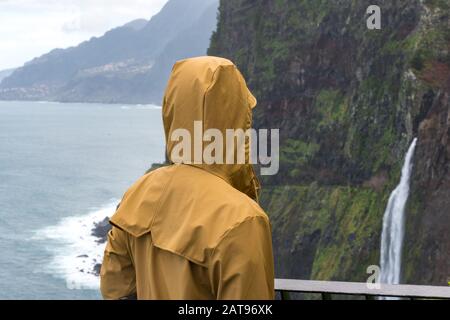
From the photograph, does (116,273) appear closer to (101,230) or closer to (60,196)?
(101,230)

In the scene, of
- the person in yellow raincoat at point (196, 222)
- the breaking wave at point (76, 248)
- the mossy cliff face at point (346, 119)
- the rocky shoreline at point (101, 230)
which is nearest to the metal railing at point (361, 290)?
the person in yellow raincoat at point (196, 222)

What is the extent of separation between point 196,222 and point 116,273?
0.45m

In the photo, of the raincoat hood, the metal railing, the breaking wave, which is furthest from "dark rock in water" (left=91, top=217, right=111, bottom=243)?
the raincoat hood

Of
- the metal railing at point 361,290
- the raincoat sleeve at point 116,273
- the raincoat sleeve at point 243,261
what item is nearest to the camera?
the raincoat sleeve at point 243,261

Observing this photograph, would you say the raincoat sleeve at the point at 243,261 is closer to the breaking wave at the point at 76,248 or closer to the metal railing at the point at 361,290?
the metal railing at the point at 361,290

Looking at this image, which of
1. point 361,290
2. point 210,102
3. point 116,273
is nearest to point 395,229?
point 361,290

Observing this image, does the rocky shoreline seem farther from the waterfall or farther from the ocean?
the waterfall

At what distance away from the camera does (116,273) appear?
2459 millimetres

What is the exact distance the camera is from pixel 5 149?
117m

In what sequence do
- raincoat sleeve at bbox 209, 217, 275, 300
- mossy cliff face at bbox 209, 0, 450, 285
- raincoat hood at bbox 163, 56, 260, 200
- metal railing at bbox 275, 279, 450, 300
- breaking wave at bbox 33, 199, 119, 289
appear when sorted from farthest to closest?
breaking wave at bbox 33, 199, 119, 289 < mossy cliff face at bbox 209, 0, 450, 285 < metal railing at bbox 275, 279, 450, 300 < raincoat hood at bbox 163, 56, 260, 200 < raincoat sleeve at bbox 209, 217, 275, 300

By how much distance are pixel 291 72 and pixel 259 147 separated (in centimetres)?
4814

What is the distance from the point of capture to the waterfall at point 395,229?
29000 mm

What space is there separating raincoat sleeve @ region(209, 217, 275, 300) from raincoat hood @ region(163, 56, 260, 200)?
0.86 ft

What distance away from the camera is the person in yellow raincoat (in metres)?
2.09
